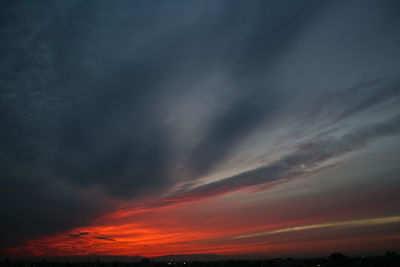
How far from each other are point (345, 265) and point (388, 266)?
6101 centimetres

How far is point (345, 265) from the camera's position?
19438cm

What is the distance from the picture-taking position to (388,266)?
13900 cm

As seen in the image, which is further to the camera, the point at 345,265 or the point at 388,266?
the point at 345,265
